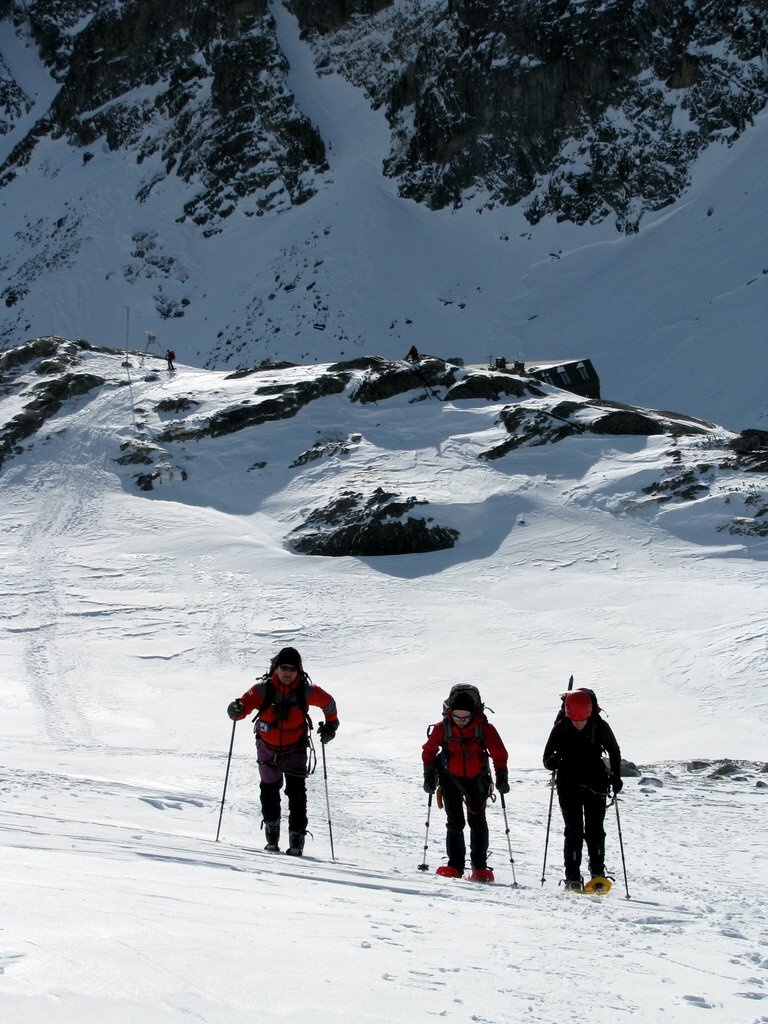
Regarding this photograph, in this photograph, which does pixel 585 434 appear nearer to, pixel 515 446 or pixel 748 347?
pixel 515 446

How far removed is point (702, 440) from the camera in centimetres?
3284

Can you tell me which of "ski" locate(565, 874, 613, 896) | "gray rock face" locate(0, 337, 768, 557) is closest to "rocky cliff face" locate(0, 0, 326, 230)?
"gray rock face" locate(0, 337, 768, 557)

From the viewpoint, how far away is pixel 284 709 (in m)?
8.30

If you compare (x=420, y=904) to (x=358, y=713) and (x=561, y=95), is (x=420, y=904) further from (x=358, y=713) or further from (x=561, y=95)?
(x=561, y=95)

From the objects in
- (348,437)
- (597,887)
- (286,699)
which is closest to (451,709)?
(286,699)

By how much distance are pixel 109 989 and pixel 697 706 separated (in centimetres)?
1515

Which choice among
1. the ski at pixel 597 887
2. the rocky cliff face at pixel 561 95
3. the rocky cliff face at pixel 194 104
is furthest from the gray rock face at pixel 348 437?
the rocky cliff face at pixel 194 104

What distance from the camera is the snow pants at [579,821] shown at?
7672 millimetres

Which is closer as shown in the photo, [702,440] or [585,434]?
[702,440]

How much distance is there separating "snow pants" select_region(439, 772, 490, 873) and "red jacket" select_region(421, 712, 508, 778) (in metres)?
0.07

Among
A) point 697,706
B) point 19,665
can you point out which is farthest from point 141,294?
point 697,706

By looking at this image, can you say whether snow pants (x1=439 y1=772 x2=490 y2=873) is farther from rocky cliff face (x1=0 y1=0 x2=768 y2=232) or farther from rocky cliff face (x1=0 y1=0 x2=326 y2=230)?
rocky cliff face (x1=0 y1=0 x2=326 y2=230)

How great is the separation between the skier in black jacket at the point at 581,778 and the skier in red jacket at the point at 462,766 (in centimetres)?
43

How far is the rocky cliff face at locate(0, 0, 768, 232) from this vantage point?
72.5 m
